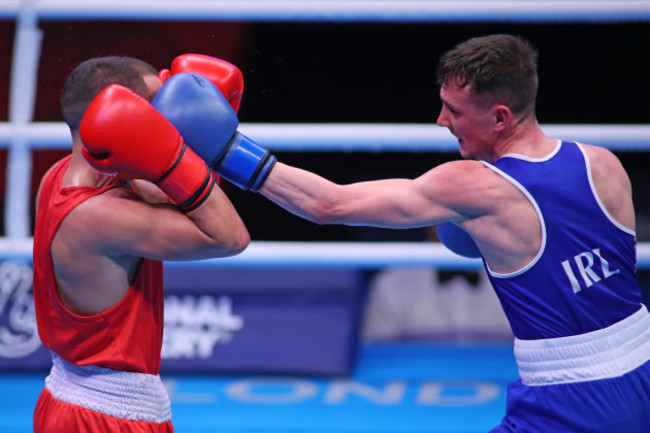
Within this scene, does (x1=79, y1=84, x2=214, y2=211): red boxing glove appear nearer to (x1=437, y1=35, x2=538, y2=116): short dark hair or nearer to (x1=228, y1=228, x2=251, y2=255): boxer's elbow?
(x1=228, y1=228, x2=251, y2=255): boxer's elbow

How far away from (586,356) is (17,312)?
2637mm

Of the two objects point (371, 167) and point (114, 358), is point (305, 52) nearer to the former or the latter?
point (114, 358)

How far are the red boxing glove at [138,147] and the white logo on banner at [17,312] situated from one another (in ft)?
6.74

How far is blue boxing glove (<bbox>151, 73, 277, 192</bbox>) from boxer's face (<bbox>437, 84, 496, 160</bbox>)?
483mm

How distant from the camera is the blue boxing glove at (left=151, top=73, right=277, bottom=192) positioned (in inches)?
72.4

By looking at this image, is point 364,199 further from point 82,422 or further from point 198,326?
point 198,326

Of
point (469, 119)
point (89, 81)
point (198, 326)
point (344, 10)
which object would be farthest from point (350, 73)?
point (89, 81)

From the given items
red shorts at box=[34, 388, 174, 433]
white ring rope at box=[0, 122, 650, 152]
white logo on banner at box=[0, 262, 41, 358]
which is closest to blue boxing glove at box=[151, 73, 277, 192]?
red shorts at box=[34, 388, 174, 433]

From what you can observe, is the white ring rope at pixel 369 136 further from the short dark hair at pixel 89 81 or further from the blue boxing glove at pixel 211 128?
the short dark hair at pixel 89 81

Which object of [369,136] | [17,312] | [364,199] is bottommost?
[17,312]

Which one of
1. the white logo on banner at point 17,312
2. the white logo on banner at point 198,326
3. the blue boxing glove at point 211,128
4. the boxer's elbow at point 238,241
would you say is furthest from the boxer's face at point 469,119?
the white logo on banner at point 17,312

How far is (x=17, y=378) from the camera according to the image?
3.58 meters

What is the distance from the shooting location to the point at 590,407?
71.2 inches

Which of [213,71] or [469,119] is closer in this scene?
[469,119]
